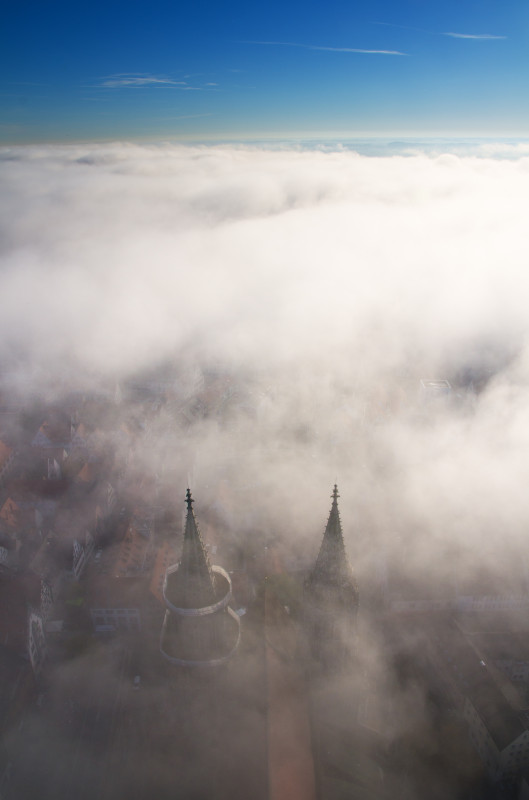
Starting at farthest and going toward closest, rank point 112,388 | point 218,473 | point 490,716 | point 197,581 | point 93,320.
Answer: point 93,320 → point 112,388 → point 218,473 → point 490,716 → point 197,581

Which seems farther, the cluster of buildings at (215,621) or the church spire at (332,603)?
the cluster of buildings at (215,621)

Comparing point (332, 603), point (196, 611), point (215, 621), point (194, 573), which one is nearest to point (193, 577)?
point (194, 573)

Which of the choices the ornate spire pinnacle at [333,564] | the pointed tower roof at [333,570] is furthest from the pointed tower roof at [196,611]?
Result: the ornate spire pinnacle at [333,564]

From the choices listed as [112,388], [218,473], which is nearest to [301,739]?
[218,473]

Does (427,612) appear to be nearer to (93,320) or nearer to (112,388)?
(112,388)

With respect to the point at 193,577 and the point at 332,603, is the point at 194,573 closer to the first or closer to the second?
the point at 193,577

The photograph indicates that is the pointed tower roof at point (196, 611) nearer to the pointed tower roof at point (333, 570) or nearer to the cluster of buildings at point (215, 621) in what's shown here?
the cluster of buildings at point (215, 621)
